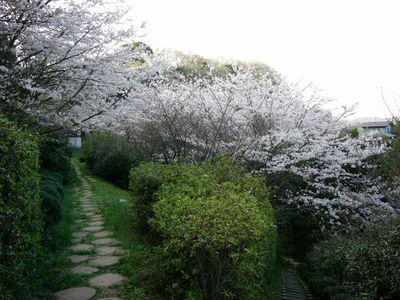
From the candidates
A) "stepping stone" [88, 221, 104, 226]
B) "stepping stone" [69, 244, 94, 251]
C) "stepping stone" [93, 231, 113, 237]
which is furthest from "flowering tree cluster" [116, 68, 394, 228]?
"stepping stone" [69, 244, 94, 251]

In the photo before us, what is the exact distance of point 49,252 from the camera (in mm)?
4441

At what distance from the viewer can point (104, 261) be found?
426 cm

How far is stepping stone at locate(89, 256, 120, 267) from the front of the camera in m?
4.15

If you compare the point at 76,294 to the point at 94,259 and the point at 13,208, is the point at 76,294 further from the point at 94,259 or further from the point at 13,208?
the point at 13,208

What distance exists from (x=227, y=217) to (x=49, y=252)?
9.54 ft

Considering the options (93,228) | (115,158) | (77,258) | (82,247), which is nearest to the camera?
(77,258)

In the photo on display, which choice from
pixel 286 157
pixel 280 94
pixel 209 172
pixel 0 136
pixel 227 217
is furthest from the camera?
pixel 280 94

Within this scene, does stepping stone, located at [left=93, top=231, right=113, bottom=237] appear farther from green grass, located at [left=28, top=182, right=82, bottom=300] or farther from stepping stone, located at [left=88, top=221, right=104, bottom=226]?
stepping stone, located at [left=88, top=221, right=104, bottom=226]

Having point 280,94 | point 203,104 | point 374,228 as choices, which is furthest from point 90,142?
point 374,228

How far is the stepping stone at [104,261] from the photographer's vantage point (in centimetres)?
415

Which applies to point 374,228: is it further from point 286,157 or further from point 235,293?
point 235,293

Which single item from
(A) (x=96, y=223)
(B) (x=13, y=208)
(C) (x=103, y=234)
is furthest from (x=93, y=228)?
(B) (x=13, y=208)

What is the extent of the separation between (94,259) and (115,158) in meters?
9.37

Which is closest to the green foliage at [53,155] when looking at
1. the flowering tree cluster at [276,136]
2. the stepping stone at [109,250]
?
the flowering tree cluster at [276,136]
